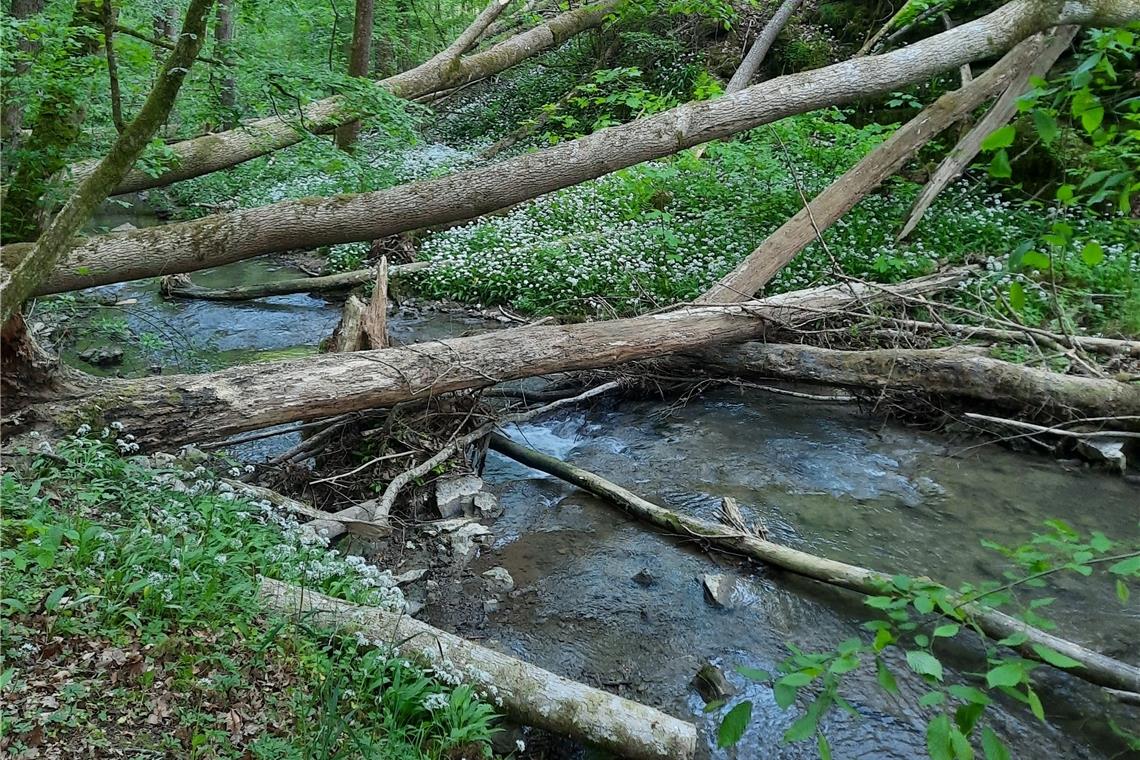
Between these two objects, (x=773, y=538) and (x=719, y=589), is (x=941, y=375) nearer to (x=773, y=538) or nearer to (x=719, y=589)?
(x=773, y=538)

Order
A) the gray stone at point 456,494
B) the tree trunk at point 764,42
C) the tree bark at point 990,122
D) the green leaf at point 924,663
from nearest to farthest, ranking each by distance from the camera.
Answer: the green leaf at point 924,663, the gray stone at point 456,494, the tree bark at point 990,122, the tree trunk at point 764,42

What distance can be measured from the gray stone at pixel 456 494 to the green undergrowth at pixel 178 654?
1646 millimetres

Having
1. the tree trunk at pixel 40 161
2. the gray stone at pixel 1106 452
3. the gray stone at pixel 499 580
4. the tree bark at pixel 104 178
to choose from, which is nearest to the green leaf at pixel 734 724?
the gray stone at pixel 499 580

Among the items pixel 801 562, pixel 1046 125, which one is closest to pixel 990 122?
pixel 801 562

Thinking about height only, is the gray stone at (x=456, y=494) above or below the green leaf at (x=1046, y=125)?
below

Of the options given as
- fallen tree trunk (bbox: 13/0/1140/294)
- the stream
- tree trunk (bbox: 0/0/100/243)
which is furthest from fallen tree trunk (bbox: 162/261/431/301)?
fallen tree trunk (bbox: 13/0/1140/294)

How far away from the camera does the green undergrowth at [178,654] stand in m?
2.67

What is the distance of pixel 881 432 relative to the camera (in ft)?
22.0

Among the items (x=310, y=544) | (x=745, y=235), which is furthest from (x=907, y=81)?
(x=310, y=544)

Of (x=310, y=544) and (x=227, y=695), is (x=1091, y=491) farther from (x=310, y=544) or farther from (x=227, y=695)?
(x=227, y=695)

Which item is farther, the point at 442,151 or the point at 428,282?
the point at 442,151

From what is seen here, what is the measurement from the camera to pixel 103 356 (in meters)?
7.75

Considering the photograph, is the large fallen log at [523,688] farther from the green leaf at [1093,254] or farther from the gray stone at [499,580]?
the green leaf at [1093,254]

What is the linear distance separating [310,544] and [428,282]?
619 cm
